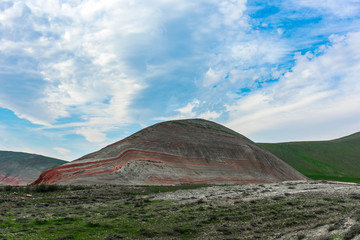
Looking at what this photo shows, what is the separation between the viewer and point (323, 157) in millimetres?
134375

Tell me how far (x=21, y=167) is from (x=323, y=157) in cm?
15590

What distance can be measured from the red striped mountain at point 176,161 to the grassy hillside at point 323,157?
42.4 metres

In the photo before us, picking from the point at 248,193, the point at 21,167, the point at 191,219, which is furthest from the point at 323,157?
the point at 21,167

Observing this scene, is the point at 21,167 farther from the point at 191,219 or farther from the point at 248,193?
the point at 191,219

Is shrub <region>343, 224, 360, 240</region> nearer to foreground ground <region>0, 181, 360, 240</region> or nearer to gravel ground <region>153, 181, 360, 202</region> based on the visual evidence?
foreground ground <region>0, 181, 360, 240</region>

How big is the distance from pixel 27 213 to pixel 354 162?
6002 inches

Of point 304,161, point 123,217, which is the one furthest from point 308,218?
point 304,161

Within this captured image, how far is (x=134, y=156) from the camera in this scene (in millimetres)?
62375

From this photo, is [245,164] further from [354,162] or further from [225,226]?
[354,162]

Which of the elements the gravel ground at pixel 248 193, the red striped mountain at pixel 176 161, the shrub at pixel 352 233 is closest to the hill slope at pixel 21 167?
the red striped mountain at pixel 176 161

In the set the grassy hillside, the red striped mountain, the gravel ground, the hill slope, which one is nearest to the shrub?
the gravel ground

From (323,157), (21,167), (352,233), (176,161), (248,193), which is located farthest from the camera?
(323,157)

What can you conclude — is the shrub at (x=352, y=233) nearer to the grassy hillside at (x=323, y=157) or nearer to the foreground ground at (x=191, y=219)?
the foreground ground at (x=191, y=219)

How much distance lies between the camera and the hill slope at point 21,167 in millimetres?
114688
